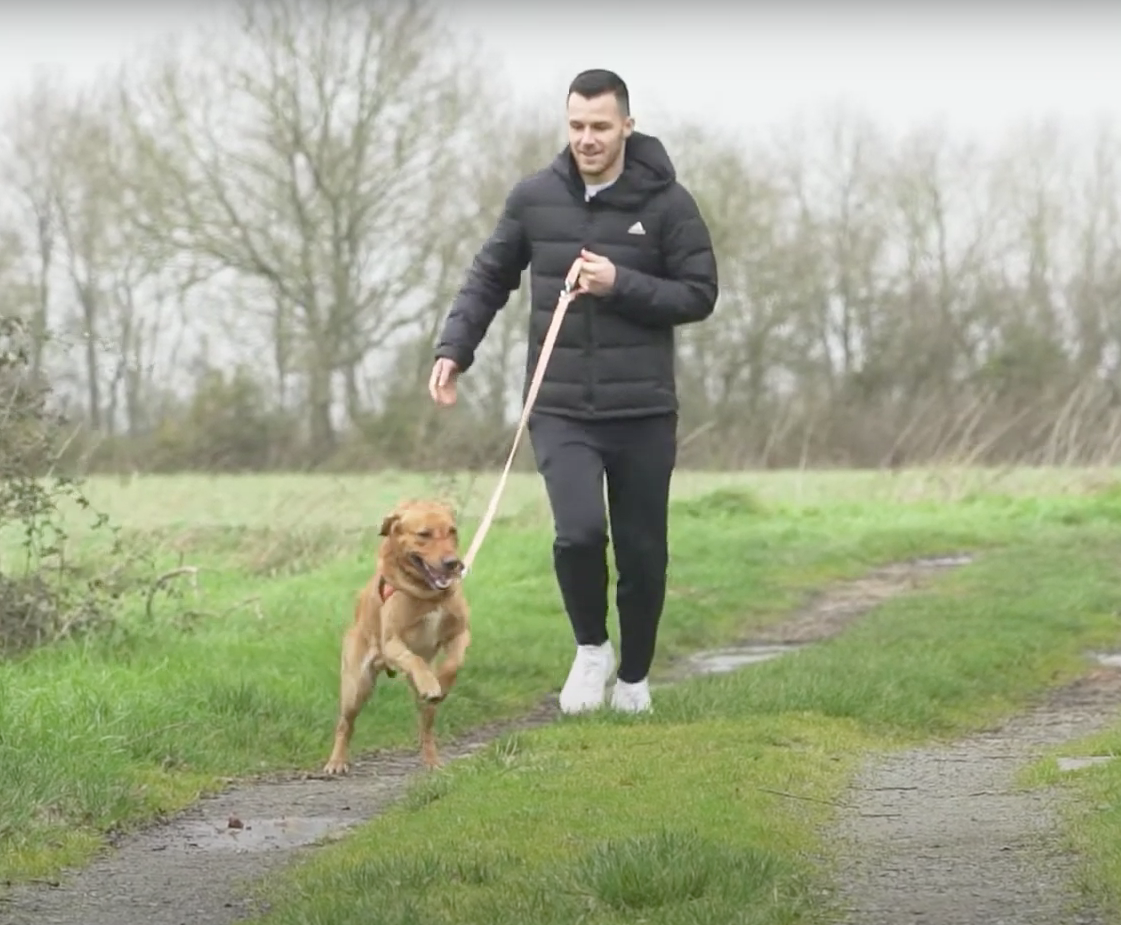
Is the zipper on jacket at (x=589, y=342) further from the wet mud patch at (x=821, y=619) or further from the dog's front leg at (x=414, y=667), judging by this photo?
the wet mud patch at (x=821, y=619)

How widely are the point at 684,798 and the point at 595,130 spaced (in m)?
2.88

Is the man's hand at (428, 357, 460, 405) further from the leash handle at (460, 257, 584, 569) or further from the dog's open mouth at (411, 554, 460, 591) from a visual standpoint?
the dog's open mouth at (411, 554, 460, 591)

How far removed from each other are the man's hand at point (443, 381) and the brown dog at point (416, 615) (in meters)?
0.52

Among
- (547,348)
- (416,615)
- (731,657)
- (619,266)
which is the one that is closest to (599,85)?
(619,266)

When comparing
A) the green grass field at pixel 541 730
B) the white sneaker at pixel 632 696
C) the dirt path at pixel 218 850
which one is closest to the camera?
the green grass field at pixel 541 730

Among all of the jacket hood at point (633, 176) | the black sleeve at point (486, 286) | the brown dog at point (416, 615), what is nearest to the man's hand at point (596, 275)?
the jacket hood at point (633, 176)

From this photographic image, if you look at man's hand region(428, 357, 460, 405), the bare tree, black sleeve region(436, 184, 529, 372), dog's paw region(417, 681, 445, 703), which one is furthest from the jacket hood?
the bare tree

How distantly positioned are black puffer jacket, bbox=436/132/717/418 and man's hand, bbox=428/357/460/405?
0.11ft

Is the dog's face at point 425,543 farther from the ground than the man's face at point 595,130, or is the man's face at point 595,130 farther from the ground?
the man's face at point 595,130

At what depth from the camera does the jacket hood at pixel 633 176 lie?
7148 millimetres

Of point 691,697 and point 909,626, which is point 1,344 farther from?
point 909,626

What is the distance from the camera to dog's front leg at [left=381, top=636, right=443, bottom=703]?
260 inches

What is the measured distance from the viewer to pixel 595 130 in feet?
23.0

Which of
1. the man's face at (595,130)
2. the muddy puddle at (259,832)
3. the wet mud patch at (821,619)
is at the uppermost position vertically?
the man's face at (595,130)
